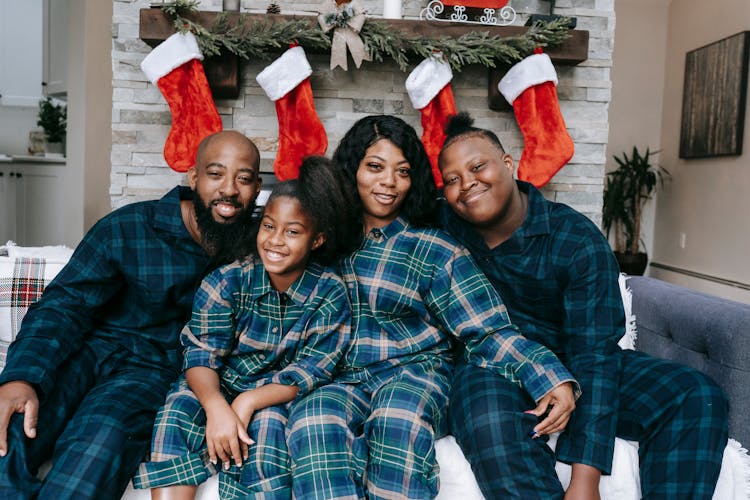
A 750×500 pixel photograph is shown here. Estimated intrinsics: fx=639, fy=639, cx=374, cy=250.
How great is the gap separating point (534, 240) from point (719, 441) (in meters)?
0.59

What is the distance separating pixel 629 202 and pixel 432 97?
359 centimetres

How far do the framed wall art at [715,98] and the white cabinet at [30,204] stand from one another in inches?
174

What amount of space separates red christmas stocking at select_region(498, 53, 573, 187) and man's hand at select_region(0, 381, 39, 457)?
1.70 m

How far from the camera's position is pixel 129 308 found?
162 cm

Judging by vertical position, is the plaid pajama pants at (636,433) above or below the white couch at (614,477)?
above

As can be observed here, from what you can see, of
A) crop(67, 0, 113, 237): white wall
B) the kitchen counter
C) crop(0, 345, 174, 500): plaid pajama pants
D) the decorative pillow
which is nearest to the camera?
crop(0, 345, 174, 500): plaid pajama pants

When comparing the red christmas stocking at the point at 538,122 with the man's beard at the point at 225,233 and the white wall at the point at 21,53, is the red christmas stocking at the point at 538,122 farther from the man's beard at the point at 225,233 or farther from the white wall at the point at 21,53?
the white wall at the point at 21,53

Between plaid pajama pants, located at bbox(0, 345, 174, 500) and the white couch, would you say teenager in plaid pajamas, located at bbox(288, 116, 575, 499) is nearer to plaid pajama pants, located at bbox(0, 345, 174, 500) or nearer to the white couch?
the white couch

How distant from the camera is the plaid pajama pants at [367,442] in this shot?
124 centimetres

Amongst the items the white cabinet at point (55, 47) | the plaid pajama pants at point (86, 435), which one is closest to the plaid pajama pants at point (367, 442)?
the plaid pajama pants at point (86, 435)

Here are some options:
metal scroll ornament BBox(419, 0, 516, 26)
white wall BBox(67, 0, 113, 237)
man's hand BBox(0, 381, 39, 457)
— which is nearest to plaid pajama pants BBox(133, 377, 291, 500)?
man's hand BBox(0, 381, 39, 457)

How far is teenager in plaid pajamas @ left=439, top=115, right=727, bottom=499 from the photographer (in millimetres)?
1308

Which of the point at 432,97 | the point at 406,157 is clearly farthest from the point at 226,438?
the point at 432,97

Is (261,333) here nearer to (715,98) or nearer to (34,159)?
(34,159)
